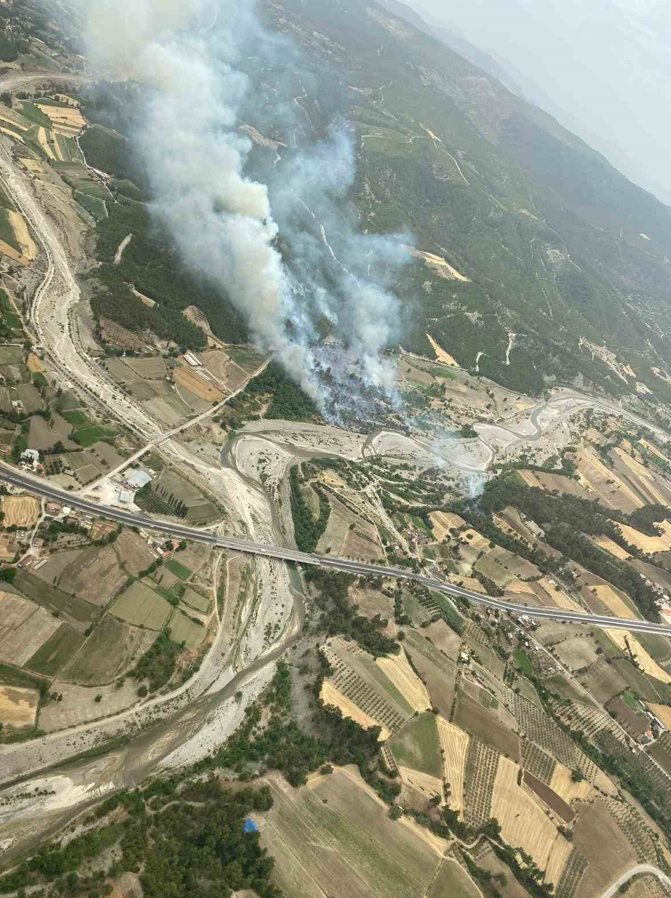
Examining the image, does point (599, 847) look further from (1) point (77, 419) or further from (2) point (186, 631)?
(1) point (77, 419)

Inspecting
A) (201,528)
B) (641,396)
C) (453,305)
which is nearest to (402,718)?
(201,528)

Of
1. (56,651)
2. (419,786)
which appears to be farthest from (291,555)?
(419,786)

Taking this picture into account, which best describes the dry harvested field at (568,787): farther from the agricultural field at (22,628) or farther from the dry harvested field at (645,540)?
the dry harvested field at (645,540)

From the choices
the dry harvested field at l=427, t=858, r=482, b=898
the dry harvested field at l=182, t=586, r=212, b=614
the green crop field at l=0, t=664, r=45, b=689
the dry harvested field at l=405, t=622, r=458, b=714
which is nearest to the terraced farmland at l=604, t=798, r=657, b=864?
the dry harvested field at l=405, t=622, r=458, b=714

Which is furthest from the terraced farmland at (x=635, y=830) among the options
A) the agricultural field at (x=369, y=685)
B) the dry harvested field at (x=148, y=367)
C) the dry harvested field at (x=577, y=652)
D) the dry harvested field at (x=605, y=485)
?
the dry harvested field at (x=148, y=367)

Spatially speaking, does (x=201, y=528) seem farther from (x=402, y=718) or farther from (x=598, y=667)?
(x=598, y=667)
